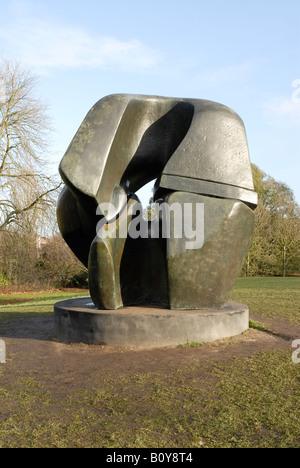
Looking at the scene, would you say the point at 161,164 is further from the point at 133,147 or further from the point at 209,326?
the point at 209,326

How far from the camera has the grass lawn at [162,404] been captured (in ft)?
10.3

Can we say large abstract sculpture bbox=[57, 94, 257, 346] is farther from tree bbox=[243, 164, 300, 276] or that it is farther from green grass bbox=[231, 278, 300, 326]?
tree bbox=[243, 164, 300, 276]

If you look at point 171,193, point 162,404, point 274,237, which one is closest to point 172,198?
point 171,193

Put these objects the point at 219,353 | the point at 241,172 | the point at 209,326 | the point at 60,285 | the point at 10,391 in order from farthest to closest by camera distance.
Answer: the point at 60,285, the point at 241,172, the point at 209,326, the point at 219,353, the point at 10,391

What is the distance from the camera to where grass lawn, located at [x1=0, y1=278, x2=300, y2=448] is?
314cm

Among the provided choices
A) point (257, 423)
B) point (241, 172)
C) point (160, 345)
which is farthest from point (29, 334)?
point (257, 423)

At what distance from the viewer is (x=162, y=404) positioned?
387cm

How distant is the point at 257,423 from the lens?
340 cm

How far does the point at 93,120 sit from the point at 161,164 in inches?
62.5

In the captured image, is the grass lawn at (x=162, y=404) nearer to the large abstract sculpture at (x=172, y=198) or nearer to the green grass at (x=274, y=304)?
the large abstract sculpture at (x=172, y=198)

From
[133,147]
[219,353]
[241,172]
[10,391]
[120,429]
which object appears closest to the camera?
[120,429]

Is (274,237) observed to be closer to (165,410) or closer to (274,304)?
(274,304)

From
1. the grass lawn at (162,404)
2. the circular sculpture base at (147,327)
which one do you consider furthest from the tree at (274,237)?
the grass lawn at (162,404)

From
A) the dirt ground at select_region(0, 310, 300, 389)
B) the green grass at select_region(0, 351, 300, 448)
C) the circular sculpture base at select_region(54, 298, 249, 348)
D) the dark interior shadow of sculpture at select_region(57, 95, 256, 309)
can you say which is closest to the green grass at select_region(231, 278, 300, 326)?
the dirt ground at select_region(0, 310, 300, 389)
